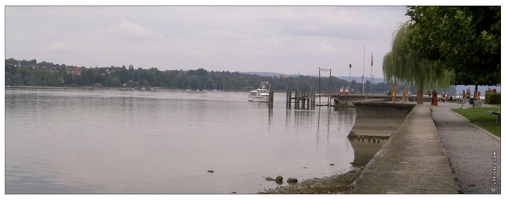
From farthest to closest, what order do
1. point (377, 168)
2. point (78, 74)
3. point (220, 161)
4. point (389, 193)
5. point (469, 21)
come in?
point (78, 74), point (220, 161), point (469, 21), point (377, 168), point (389, 193)

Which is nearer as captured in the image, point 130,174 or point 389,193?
point 389,193

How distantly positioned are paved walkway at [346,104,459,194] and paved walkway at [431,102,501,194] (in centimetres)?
31

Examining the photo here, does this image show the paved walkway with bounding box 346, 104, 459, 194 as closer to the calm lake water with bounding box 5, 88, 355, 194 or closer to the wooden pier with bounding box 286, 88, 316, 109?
the calm lake water with bounding box 5, 88, 355, 194

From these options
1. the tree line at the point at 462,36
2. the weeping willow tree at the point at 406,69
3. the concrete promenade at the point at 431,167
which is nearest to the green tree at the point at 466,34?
the tree line at the point at 462,36

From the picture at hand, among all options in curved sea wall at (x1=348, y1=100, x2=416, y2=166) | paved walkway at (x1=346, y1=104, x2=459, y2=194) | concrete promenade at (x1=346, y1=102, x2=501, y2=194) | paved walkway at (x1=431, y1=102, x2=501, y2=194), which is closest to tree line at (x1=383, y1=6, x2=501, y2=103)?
paved walkway at (x1=431, y1=102, x2=501, y2=194)

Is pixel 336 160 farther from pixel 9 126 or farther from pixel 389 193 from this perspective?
pixel 9 126

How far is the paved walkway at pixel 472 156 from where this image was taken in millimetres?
10891

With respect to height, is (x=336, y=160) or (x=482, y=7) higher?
(x=482, y=7)

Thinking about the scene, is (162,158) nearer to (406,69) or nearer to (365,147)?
(365,147)

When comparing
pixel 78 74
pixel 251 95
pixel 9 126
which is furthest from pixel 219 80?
pixel 9 126

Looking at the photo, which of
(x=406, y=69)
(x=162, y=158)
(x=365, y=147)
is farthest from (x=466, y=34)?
(x=406, y=69)

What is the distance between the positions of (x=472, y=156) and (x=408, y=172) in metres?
4.48

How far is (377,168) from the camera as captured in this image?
11.2m

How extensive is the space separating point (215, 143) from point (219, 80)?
16235 centimetres
